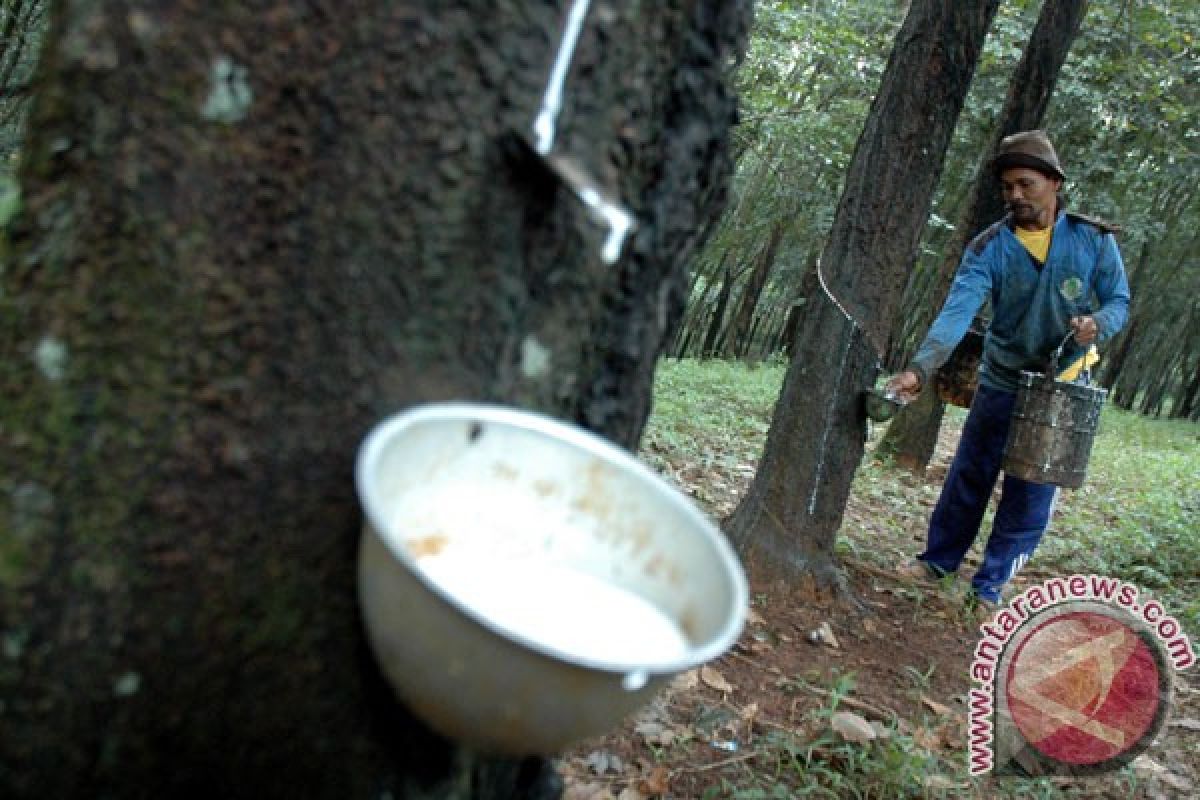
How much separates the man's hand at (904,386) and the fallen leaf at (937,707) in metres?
1.14

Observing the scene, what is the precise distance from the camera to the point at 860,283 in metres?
3.92

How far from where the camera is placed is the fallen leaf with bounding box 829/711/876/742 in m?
2.80

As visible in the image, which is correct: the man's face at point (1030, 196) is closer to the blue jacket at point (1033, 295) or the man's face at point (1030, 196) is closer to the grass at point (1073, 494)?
the blue jacket at point (1033, 295)

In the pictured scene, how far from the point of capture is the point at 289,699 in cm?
125

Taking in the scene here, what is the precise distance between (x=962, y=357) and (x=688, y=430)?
3.21m

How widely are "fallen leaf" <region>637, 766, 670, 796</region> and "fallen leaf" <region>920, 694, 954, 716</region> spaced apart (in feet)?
3.99

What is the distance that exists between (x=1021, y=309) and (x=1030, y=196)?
480mm

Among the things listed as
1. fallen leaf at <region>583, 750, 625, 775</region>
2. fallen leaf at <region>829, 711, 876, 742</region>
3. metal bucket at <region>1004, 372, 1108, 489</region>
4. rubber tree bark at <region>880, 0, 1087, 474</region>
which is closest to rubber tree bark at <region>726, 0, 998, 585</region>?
metal bucket at <region>1004, 372, 1108, 489</region>

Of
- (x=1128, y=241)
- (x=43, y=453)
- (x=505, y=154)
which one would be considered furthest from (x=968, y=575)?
(x=1128, y=241)

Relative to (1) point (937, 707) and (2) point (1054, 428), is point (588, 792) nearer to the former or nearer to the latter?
(1) point (937, 707)

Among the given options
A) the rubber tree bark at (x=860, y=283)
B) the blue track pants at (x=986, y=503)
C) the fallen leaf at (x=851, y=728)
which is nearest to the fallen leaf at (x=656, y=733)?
the fallen leaf at (x=851, y=728)

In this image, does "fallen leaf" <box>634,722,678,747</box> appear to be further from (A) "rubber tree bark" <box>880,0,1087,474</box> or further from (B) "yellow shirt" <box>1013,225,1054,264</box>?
(A) "rubber tree bark" <box>880,0,1087,474</box>

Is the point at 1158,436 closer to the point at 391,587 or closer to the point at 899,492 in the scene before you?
the point at 899,492

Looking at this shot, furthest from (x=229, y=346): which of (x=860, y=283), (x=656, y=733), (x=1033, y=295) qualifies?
(x=1033, y=295)
